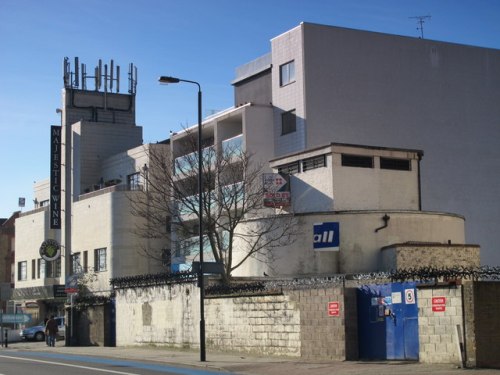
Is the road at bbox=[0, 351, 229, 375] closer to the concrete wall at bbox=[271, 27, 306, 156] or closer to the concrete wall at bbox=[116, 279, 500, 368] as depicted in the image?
the concrete wall at bbox=[116, 279, 500, 368]

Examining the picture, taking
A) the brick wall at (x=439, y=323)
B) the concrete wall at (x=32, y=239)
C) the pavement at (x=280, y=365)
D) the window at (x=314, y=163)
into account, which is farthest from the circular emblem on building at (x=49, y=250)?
the brick wall at (x=439, y=323)

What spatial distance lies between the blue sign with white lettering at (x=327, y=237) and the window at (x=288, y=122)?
38.6 ft

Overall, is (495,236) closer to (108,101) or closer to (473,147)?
(473,147)

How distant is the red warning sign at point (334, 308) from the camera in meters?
25.1

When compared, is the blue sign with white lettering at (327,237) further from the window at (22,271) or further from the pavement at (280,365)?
the window at (22,271)

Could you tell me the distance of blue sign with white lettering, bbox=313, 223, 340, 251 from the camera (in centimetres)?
3916

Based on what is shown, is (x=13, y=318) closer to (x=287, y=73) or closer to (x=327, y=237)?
(x=287, y=73)

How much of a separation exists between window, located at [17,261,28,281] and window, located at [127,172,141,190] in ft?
48.5

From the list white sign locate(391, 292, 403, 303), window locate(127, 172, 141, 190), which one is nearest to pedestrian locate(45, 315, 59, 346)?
window locate(127, 172, 141, 190)

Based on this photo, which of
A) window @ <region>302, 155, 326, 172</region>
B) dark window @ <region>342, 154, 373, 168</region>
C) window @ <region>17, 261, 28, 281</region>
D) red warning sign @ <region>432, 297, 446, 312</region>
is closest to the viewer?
red warning sign @ <region>432, 297, 446, 312</region>

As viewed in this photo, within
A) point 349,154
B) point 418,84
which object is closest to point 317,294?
point 349,154

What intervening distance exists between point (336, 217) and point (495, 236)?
17.5 meters

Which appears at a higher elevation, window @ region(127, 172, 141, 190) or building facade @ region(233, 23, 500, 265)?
building facade @ region(233, 23, 500, 265)

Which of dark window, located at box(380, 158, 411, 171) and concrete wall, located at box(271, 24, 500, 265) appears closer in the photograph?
dark window, located at box(380, 158, 411, 171)
